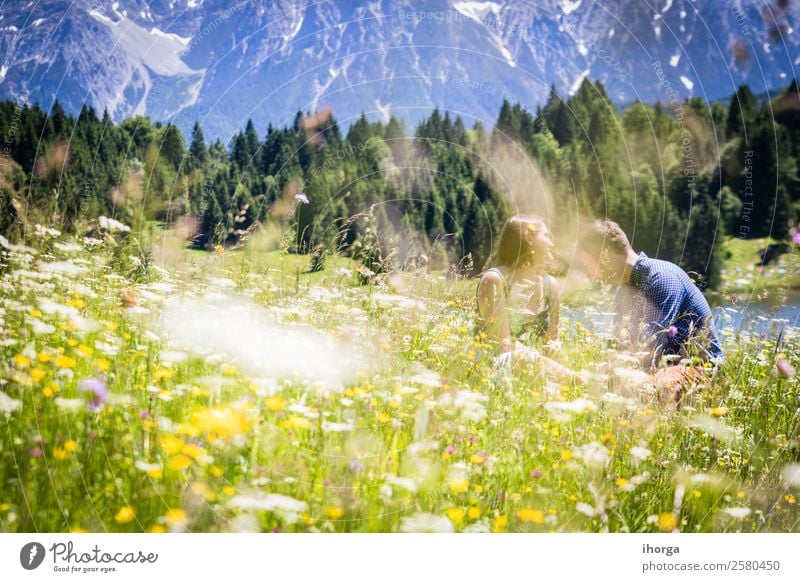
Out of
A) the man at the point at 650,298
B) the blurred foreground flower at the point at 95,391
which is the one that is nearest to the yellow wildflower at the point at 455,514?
the man at the point at 650,298

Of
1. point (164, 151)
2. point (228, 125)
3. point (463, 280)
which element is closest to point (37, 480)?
point (164, 151)

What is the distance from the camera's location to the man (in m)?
2.82

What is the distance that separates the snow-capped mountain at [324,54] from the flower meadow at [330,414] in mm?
713

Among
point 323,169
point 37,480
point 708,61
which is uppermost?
point 708,61

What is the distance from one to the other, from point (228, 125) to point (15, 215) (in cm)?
106

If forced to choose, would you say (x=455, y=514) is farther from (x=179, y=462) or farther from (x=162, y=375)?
(x=162, y=375)

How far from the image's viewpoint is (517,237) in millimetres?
3193

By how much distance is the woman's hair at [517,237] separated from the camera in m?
3.18

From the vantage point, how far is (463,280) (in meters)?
3.12

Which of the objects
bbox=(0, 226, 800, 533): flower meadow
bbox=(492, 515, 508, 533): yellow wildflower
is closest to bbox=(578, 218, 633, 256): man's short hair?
bbox=(0, 226, 800, 533): flower meadow

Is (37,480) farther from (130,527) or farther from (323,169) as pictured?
(323,169)

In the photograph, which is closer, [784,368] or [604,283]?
[784,368]

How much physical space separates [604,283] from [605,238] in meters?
0.24

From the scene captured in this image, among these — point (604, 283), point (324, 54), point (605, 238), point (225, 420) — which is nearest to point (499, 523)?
point (225, 420)
